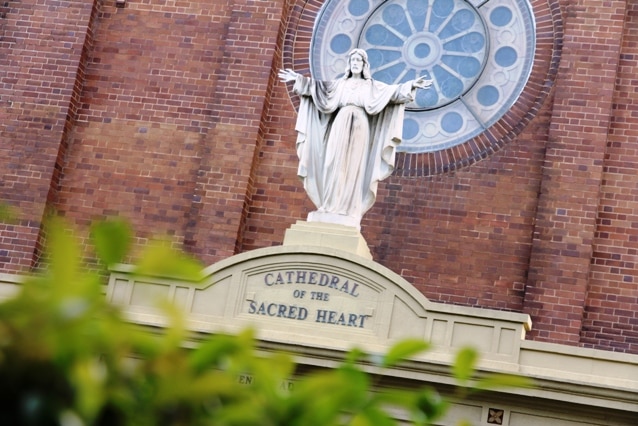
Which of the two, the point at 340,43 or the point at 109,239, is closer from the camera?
the point at 109,239

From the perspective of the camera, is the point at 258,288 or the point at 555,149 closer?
the point at 258,288

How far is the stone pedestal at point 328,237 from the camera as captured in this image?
1280cm

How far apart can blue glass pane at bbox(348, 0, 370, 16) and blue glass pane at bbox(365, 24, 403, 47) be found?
244mm

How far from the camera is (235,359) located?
2.35 metres

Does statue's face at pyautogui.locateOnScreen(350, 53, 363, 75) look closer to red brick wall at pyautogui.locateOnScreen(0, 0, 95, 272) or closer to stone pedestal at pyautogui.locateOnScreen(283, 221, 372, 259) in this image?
stone pedestal at pyautogui.locateOnScreen(283, 221, 372, 259)

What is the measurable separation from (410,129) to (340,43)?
1540 millimetres

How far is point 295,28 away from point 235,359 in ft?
46.5

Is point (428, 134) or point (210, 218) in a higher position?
point (428, 134)

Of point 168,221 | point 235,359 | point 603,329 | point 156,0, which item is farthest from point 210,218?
point 235,359

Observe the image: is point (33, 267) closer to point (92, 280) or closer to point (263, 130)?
point (263, 130)

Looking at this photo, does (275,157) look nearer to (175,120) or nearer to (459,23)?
(175,120)

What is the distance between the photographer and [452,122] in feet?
51.5

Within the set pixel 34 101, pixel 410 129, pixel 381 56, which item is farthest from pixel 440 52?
pixel 34 101

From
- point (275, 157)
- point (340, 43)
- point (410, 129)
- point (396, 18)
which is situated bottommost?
point (275, 157)
